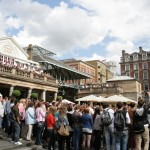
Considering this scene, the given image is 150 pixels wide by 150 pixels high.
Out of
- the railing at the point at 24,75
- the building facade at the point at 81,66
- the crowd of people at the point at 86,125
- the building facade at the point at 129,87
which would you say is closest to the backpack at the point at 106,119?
the crowd of people at the point at 86,125

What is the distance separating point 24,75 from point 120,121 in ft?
67.9

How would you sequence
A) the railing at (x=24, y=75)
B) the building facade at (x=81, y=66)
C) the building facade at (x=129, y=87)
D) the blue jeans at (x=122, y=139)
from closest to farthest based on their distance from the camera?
the blue jeans at (x=122, y=139)
the railing at (x=24, y=75)
the building facade at (x=129, y=87)
the building facade at (x=81, y=66)

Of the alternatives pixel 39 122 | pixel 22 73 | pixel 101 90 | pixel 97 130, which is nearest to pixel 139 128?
pixel 97 130

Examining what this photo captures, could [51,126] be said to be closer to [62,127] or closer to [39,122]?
[62,127]

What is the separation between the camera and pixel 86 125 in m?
11.0

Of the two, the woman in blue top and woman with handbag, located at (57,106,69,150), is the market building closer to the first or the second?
the woman in blue top

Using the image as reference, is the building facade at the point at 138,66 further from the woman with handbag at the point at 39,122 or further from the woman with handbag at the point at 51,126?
the woman with handbag at the point at 51,126

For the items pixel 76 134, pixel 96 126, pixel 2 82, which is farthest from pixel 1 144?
pixel 2 82

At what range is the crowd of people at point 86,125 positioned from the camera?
9.71m

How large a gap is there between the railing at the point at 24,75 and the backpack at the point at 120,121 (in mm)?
18315

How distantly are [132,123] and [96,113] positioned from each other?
5.59 feet

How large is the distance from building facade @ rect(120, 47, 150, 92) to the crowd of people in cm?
6594

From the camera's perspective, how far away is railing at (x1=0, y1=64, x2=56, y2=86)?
87.6ft

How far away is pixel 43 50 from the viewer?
56250 millimetres
